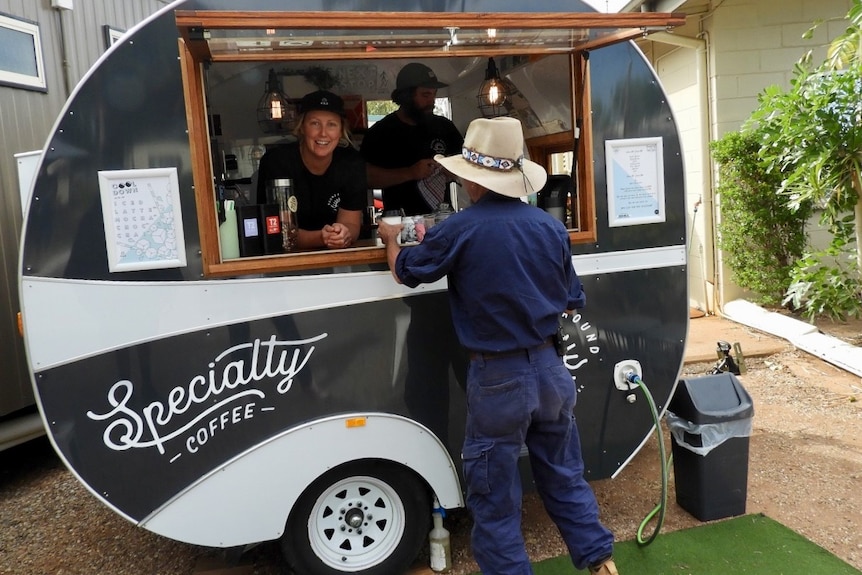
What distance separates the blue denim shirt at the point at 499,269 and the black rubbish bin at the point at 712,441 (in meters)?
1.20

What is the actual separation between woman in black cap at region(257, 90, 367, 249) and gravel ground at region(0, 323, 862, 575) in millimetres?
1663

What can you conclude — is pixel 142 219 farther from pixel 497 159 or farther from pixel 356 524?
pixel 356 524

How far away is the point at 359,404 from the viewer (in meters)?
3.05

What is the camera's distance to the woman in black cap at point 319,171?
362 centimetres

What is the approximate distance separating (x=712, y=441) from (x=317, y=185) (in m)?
2.33

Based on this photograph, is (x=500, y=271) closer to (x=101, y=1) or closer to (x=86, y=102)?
(x=86, y=102)

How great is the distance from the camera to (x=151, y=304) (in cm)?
278

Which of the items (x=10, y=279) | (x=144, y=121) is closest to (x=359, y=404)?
(x=144, y=121)

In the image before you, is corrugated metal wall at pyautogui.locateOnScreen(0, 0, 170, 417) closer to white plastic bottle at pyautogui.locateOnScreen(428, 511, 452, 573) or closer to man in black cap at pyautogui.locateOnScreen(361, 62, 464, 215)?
man in black cap at pyautogui.locateOnScreen(361, 62, 464, 215)

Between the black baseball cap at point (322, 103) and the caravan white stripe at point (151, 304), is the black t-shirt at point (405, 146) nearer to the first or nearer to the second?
the black baseball cap at point (322, 103)

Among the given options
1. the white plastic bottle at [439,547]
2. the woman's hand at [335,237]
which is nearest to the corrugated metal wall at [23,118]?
the woman's hand at [335,237]

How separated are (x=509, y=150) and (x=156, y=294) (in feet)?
4.83

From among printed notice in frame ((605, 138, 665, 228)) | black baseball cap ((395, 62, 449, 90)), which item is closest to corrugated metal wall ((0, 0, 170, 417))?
black baseball cap ((395, 62, 449, 90))

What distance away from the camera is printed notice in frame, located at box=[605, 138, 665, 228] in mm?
3361
